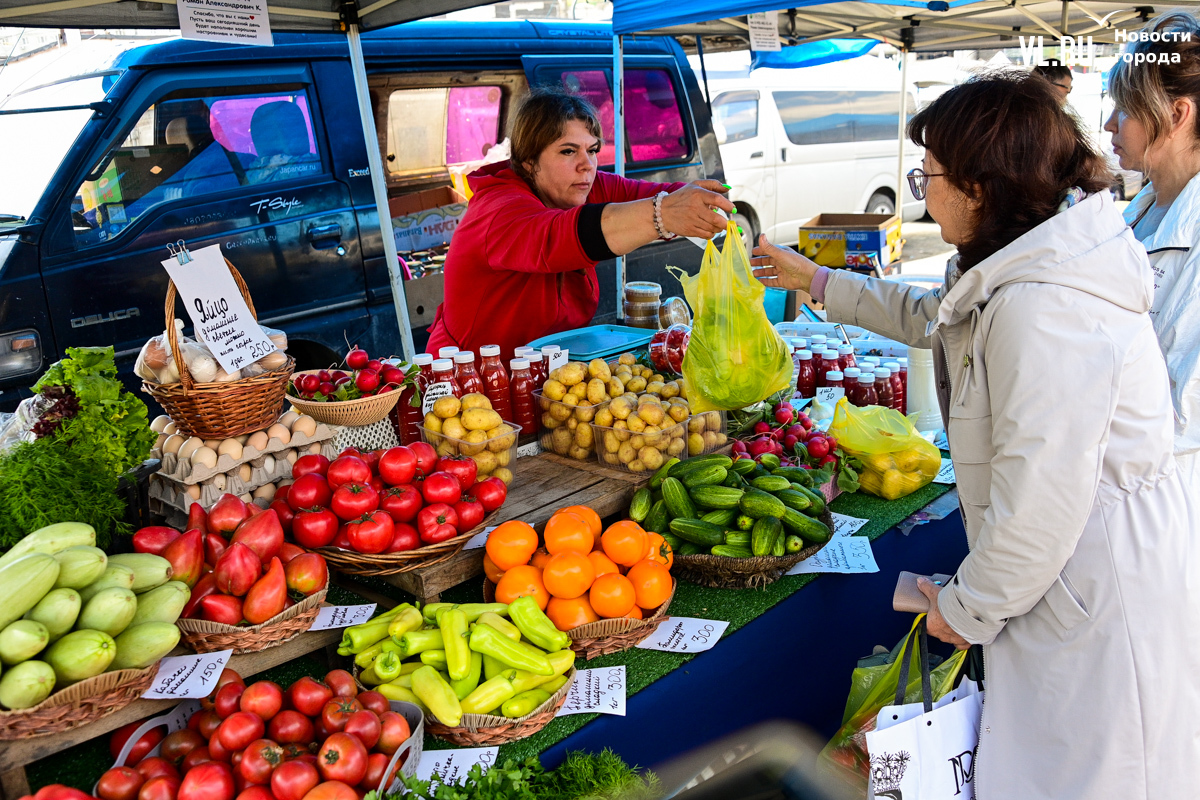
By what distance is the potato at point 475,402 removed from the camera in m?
2.51

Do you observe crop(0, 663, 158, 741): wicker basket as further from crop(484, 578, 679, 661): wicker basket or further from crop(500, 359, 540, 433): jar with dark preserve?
crop(500, 359, 540, 433): jar with dark preserve

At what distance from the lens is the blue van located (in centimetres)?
444

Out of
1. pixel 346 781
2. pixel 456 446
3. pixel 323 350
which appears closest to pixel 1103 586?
pixel 346 781

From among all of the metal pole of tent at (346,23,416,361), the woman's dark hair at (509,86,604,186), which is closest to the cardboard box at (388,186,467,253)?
the metal pole of tent at (346,23,416,361)

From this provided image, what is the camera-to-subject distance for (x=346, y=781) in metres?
1.45

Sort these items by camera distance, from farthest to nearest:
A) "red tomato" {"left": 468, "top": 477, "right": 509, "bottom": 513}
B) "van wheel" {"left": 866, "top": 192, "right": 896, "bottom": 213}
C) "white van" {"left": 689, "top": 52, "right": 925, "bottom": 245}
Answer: "van wheel" {"left": 866, "top": 192, "right": 896, "bottom": 213} < "white van" {"left": 689, "top": 52, "right": 925, "bottom": 245} < "red tomato" {"left": 468, "top": 477, "right": 509, "bottom": 513}

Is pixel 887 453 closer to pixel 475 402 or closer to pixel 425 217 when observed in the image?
pixel 475 402

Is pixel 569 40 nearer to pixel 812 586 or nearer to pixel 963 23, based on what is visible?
pixel 963 23

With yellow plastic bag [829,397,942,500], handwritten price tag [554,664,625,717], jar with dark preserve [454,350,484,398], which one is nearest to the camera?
handwritten price tag [554,664,625,717]

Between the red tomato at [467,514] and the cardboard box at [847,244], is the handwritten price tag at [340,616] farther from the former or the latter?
the cardboard box at [847,244]

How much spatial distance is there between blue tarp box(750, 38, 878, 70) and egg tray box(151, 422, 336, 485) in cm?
684

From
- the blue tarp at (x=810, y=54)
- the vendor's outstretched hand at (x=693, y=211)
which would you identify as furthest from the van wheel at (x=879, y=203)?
the vendor's outstretched hand at (x=693, y=211)

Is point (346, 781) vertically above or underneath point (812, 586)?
above

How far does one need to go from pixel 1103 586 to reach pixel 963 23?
7.06m
